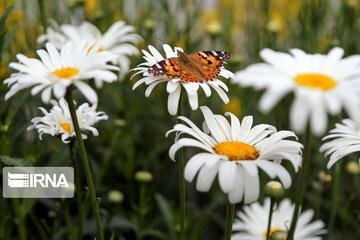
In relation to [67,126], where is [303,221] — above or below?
below

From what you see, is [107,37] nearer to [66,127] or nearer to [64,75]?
[66,127]

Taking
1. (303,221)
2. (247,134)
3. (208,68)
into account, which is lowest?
(303,221)

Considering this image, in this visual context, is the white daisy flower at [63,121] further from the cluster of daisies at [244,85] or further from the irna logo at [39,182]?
the irna logo at [39,182]

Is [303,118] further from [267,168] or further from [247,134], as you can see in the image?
[247,134]

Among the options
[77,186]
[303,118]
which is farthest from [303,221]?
[303,118]

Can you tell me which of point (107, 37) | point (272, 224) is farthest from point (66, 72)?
point (107, 37)

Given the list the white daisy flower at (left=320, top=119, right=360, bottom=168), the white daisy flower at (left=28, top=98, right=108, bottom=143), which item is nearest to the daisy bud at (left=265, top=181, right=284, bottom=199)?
the white daisy flower at (left=320, top=119, right=360, bottom=168)
